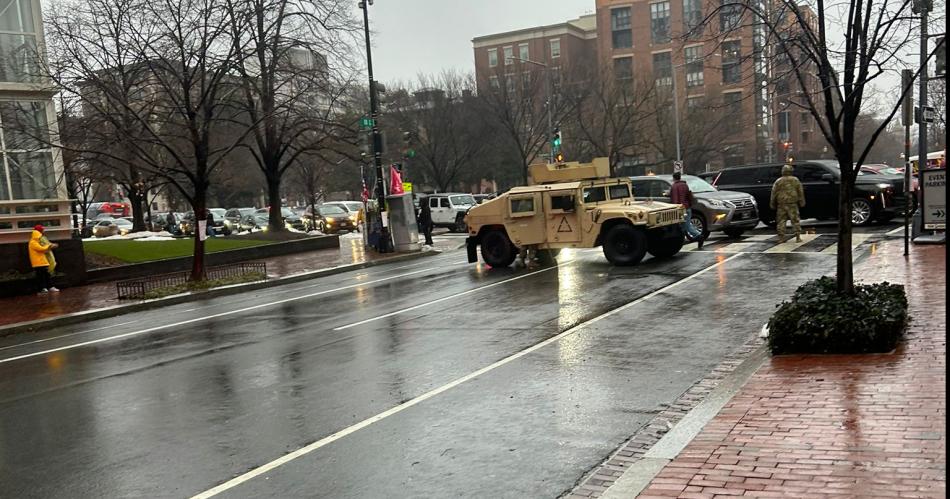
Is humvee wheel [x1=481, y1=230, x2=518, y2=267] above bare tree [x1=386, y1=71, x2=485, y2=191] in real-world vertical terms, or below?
below

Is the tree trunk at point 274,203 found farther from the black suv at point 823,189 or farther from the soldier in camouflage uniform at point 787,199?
the soldier in camouflage uniform at point 787,199

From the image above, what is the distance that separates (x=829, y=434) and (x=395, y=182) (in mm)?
22494

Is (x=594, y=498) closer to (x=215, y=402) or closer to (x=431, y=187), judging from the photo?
(x=215, y=402)

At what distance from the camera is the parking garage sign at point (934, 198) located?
12086 millimetres

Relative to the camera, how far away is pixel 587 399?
6.92 metres

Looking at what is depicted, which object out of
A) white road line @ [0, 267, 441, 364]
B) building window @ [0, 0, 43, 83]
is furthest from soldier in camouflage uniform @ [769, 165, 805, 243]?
building window @ [0, 0, 43, 83]

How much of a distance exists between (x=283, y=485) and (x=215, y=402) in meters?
2.70

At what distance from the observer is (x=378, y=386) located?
309 inches

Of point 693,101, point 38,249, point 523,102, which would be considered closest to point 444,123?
point 523,102

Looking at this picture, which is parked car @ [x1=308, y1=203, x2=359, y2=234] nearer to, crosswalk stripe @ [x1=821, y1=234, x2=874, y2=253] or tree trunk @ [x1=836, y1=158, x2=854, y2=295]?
crosswalk stripe @ [x1=821, y1=234, x2=874, y2=253]

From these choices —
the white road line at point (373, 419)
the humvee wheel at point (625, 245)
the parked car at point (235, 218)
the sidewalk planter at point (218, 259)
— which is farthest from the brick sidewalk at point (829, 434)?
the parked car at point (235, 218)

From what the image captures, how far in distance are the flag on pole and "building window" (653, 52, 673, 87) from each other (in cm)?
3492

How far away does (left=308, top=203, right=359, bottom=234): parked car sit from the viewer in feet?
133

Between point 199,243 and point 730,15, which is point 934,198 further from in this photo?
point 199,243
